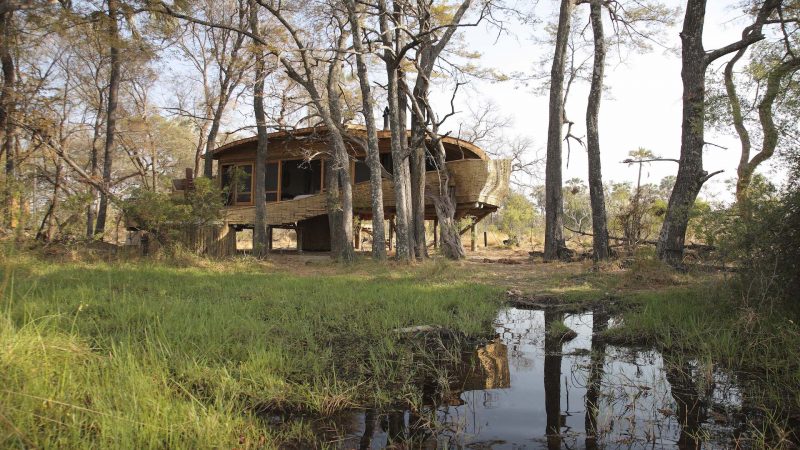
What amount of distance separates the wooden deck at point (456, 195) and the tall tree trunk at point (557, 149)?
2.15 meters

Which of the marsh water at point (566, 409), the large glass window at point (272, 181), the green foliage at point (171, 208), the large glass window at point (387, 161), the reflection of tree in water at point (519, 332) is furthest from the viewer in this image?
the large glass window at point (272, 181)

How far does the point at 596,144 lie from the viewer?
11.9 metres

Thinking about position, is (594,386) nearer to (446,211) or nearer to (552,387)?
(552,387)

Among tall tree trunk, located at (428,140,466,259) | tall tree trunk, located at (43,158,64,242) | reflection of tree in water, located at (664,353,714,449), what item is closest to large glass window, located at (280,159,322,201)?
tall tree trunk, located at (428,140,466,259)

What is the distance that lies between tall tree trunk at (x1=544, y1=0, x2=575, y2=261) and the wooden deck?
215cm

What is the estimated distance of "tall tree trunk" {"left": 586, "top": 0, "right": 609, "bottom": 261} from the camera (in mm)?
11664

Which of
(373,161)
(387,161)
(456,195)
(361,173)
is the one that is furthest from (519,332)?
(361,173)

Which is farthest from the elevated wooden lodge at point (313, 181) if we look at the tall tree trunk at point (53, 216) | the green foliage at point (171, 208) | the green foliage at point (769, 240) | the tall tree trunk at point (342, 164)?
the green foliage at point (769, 240)

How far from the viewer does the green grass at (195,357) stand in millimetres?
2299

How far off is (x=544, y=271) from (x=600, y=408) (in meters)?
→ 8.11

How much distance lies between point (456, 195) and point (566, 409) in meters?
13.1

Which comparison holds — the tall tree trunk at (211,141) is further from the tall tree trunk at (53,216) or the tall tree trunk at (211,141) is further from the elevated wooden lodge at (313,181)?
the tall tree trunk at (53,216)

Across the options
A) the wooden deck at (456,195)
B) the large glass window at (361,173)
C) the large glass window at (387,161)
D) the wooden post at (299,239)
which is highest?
the large glass window at (387,161)

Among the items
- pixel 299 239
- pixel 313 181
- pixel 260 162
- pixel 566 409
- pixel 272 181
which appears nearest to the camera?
pixel 566 409
